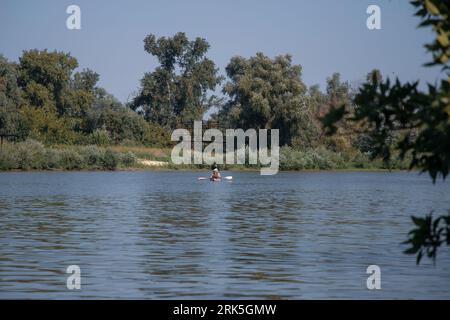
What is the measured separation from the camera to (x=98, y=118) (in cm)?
10475

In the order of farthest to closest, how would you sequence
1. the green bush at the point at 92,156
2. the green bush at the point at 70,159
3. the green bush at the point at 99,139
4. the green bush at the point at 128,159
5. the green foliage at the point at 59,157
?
the green bush at the point at 99,139
the green bush at the point at 128,159
the green bush at the point at 92,156
the green bush at the point at 70,159
the green foliage at the point at 59,157

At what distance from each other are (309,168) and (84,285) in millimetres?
75076

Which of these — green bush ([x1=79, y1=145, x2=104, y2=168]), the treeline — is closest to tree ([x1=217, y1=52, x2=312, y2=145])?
the treeline

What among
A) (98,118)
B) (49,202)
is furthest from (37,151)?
(49,202)

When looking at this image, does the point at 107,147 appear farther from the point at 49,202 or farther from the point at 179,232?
the point at 179,232

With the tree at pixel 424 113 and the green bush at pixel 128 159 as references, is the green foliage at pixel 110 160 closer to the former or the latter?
the green bush at pixel 128 159

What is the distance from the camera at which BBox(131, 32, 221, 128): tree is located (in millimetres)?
112688

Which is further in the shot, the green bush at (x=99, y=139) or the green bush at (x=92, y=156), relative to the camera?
the green bush at (x=99, y=139)

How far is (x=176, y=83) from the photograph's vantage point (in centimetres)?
11438

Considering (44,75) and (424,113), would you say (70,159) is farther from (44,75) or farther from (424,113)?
(424,113)

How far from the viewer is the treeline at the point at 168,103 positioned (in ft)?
312

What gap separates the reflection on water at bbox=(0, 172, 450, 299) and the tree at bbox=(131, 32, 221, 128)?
66240 millimetres

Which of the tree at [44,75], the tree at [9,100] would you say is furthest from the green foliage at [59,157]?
the tree at [44,75]

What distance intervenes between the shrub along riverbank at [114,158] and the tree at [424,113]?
233 ft
